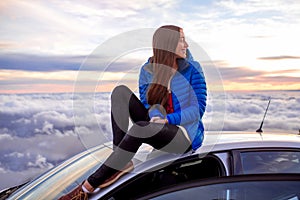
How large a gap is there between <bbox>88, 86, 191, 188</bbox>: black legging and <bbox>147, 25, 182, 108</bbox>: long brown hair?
10cm

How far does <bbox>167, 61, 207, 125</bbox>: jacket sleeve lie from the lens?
246 cm

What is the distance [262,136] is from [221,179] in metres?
0.67

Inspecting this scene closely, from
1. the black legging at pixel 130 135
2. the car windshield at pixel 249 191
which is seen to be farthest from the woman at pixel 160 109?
the car windshield at pixel 249 191

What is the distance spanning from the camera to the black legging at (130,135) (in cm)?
227

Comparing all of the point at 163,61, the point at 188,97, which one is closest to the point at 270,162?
the point at 188,97

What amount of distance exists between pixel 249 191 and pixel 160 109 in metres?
0.77

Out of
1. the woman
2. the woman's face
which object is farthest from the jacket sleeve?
the woman's face

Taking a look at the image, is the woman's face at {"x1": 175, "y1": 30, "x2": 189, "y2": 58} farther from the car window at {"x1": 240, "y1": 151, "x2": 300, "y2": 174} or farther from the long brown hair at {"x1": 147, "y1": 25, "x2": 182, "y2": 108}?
the car window at {"x1": 240, "y1": 151, "x2": 300, "y2": 174}

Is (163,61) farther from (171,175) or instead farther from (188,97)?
(171,175)

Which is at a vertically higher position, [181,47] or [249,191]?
[181,47]

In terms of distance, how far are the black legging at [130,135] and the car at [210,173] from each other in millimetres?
58

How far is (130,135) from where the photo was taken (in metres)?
2.34

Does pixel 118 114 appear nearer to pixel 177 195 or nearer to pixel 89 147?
pixel 89 147

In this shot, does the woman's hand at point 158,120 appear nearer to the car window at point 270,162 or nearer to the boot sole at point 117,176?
the boot sole at point 117,176
